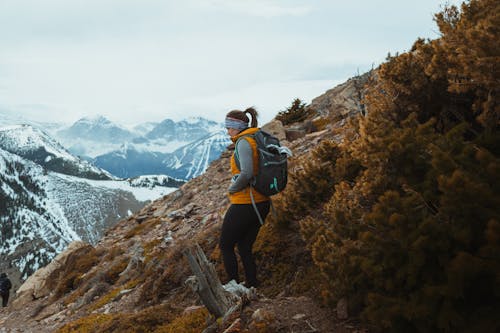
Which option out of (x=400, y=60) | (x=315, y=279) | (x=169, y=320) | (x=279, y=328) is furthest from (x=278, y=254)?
(x=400, y=60)

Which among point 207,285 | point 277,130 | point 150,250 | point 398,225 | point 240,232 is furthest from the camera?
point 277,130

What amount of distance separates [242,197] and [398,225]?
261cm

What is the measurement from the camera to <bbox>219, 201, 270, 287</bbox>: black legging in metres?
5.27

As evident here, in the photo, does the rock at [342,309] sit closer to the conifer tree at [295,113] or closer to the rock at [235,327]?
the rock at [235,327]

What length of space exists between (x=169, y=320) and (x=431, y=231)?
13.2 feet

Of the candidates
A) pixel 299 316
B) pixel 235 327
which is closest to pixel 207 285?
pixel 235 327

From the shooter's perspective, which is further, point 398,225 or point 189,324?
point 189,324

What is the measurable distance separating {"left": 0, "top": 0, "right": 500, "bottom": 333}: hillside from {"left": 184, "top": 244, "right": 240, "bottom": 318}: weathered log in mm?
154

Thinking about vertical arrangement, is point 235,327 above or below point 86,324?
above

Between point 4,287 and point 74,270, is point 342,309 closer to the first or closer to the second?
point 74,270

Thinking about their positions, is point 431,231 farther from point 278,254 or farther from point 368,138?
point 278,254

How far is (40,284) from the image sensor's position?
16156 millimetres

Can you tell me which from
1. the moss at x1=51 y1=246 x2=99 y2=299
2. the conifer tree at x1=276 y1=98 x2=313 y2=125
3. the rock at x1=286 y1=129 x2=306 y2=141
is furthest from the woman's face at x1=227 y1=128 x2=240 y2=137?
the conifer tree at x1=276 y1=98 x2=313 y2=125

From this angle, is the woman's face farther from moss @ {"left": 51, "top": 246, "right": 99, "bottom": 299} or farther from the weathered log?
moss @ {"left": 51, "top": 246, "right": 99, "bottom": 299}
